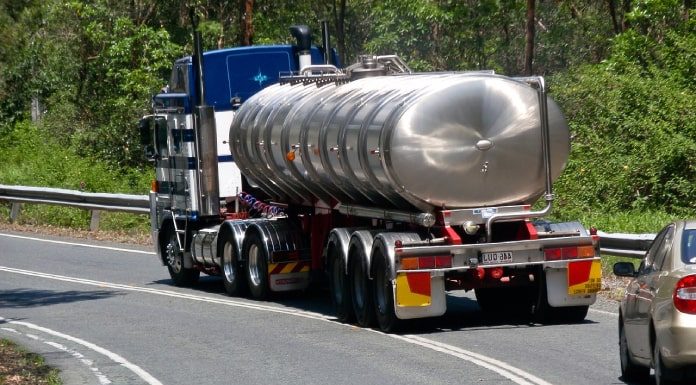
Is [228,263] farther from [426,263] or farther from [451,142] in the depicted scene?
[451,142]

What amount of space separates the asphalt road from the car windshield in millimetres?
1457

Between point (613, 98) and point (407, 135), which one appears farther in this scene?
point (613, 98)

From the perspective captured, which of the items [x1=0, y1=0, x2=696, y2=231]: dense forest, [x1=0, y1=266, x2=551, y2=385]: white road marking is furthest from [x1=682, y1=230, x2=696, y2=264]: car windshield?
[x1=0, y1=0, x2=696, y2=231]: dense forest

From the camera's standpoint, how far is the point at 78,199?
29.6 m

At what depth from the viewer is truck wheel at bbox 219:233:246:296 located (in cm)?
1867

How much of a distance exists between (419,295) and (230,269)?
18.6ft

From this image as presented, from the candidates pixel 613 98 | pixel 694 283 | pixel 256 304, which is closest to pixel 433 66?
pixel 613 98

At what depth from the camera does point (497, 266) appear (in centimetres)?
1409

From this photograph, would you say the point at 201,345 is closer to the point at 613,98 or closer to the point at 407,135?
the point at 407,135

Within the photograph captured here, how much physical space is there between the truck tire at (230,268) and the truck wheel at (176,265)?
1355 millimetres

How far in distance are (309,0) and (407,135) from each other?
29272 millimetres

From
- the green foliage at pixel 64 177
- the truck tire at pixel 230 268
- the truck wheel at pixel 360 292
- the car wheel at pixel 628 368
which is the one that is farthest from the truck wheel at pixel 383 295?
the green foliage at pixel 64 177

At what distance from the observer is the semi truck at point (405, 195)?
45.6ft

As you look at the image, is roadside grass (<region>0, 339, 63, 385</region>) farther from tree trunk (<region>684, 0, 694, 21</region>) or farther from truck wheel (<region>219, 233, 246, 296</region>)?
tree trunk (<region>684, 0, 694, 21</region>)
